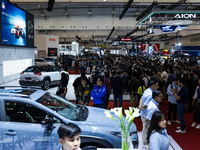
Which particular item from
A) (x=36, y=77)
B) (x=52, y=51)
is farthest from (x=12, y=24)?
(x=52, y=51)

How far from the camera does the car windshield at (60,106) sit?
432 centimetres

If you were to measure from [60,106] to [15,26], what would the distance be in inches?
539

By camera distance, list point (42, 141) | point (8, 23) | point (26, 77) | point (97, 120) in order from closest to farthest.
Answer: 1. point (42, 141)
2. point (97, 120)
3. point (26, 77)
4. point (8, 23)

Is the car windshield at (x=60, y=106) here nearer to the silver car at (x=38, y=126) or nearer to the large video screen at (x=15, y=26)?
the silver car at (x=38, y=126)

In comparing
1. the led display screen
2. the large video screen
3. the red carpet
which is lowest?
the red carpet

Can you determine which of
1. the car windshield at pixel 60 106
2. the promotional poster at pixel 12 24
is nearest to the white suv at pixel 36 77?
the promotional poster at pixel 12 24

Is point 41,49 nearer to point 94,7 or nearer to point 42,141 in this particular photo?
point 94,7

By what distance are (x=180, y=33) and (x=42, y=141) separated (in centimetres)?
3531

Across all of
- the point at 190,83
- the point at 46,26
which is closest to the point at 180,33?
the point at 46,26

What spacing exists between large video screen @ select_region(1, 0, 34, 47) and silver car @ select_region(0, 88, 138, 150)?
38.5ft

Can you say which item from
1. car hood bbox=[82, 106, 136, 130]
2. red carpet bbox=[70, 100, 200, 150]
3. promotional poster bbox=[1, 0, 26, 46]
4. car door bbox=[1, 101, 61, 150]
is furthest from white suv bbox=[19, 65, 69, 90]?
car door bbox=[1, 101, 61, 150]

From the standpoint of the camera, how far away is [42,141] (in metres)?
3.80

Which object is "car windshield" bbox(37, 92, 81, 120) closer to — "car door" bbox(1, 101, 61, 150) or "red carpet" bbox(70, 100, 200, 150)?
"car door" bbox(1, 101, 61, 150)

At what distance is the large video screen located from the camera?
1472cm
